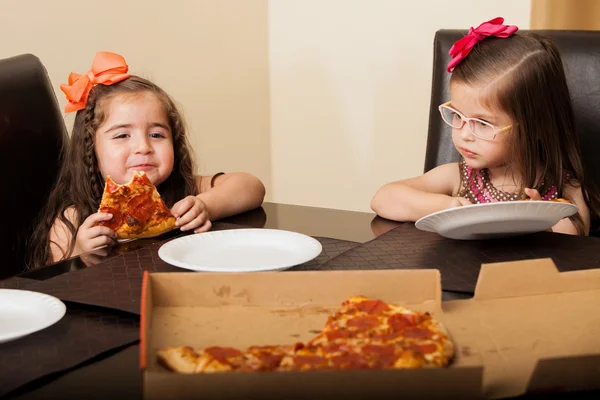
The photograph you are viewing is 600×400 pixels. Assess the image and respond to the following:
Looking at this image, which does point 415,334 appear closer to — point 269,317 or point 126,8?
point 269,317

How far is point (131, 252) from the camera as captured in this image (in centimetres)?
131

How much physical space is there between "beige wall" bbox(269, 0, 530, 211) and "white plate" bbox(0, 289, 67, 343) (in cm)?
217

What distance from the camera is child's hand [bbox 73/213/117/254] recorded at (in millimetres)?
1424

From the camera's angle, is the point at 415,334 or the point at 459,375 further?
the point at 415,334

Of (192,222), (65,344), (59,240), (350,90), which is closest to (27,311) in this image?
(65,344)

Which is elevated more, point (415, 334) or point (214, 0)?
point (214, 0)

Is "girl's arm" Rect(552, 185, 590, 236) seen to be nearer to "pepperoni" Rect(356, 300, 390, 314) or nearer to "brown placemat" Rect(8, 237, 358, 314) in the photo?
"brown placemat" Rect(8, 237, 358, 314)

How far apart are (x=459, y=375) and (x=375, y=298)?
11.4 inches

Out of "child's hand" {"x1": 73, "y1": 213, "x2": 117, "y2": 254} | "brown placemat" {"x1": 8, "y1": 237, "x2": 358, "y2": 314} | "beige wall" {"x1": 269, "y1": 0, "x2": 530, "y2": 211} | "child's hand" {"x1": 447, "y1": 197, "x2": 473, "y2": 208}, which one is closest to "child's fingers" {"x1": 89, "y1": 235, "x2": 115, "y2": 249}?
"child's hand" {"x1": 73, "y1": 213, "x2": 117, "y2": 254}

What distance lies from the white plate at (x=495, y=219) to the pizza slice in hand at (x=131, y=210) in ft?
1.57

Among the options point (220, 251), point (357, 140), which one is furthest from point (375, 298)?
point (357, 140)

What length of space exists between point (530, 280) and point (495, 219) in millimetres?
322

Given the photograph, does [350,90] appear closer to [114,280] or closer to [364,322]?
[114,280]

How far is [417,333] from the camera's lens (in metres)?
0.82
